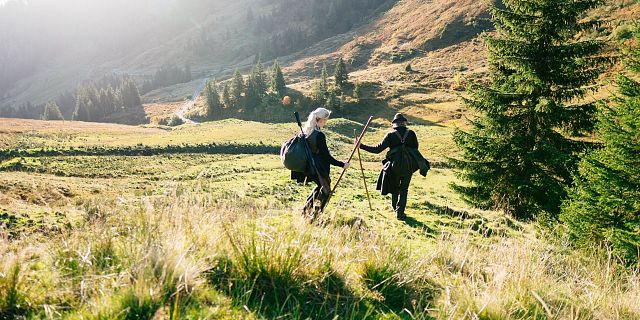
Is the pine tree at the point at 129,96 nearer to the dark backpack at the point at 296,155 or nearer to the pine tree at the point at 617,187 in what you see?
the dark backpack at the point at 296,155

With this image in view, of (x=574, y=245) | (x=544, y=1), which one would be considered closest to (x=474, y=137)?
(x=544, y=1)

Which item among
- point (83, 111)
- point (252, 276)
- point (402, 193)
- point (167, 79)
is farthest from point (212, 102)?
point (167, 79)

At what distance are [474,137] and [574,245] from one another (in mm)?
5795

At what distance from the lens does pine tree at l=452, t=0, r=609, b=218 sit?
37.1 feet

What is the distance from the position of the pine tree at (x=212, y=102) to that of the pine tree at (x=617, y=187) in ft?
293

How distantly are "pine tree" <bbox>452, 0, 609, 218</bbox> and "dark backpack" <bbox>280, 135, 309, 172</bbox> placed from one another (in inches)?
312

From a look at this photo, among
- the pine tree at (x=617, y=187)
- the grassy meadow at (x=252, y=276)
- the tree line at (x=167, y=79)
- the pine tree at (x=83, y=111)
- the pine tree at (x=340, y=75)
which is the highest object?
the tree line at (x=167, y=79)

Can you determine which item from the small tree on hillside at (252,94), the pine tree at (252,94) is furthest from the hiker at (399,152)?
the pine tree at (252,94)

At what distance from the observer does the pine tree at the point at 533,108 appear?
37.1 feet

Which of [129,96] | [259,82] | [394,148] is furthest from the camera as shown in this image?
[129,96]

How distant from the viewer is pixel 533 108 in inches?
464

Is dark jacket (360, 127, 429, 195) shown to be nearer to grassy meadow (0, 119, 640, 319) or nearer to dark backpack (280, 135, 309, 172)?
dark backpack (280, 135, 309, 172)

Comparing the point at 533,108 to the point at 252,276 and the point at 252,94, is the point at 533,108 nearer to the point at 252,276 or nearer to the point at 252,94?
the point at 252,276

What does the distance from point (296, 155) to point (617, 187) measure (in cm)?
683
